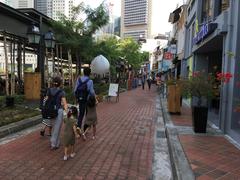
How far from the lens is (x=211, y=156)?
7598 mm

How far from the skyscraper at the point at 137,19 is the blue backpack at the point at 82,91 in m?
158

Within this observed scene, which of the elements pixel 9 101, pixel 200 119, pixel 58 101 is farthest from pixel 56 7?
pixel 58 101

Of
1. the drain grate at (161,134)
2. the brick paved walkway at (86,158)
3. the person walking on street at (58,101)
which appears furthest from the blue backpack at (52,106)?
the drain grate at (161,134)

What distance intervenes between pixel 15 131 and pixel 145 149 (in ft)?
12.2

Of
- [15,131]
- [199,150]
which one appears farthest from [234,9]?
[15,131]

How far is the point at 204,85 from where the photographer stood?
1056 cm

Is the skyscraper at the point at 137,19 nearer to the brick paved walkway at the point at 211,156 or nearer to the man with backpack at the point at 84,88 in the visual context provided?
the man with backpack at the point at 84,88

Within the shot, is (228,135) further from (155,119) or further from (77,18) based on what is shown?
(77,18)

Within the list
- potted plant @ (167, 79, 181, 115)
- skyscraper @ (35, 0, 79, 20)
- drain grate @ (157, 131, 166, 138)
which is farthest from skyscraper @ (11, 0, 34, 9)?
drain grate @ (157, 131, 166, 138)

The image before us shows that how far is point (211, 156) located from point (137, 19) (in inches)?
6517

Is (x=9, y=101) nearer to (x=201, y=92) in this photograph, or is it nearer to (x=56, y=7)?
(x=201, y=92)

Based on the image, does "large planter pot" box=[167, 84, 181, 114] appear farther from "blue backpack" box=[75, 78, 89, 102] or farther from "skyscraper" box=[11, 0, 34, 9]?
"skyscraper" box=[11, 0, 34, 9]

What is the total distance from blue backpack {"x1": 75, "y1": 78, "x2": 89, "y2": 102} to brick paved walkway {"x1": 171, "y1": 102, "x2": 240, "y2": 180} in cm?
258

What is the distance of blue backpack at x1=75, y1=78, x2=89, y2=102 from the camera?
31.3ft
